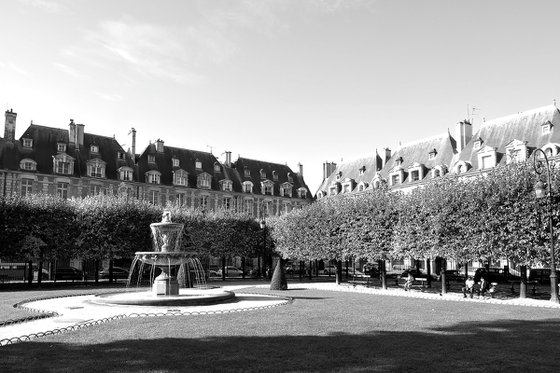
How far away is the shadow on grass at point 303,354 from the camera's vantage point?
26.9 ft

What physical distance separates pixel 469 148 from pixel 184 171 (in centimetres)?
3295

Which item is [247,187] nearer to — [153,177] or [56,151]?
[153,177]

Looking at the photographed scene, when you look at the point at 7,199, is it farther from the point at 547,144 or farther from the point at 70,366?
the point at 547,144

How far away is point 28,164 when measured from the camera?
50812mm

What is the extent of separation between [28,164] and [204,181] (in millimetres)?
20264

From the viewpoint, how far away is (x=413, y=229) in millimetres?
27266

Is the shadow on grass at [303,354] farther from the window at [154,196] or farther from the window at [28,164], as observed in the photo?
the window at [154,196]

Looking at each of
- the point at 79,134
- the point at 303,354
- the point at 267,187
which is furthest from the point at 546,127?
the point at 79,134

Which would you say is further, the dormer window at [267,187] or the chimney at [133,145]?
the dormer window at [267,187]

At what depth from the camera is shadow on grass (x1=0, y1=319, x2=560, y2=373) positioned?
8.20 m

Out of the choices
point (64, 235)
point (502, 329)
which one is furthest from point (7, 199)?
point (502, 329)

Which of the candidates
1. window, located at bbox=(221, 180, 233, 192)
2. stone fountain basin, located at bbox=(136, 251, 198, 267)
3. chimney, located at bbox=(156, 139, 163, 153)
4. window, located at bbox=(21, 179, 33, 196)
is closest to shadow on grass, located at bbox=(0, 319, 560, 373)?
stone fountain basin, located at bbox=(136, 251, 198, 267)

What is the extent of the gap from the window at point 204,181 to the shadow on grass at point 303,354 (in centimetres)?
5241

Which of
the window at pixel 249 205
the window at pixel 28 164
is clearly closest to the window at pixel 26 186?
the window at pixel 28 164
